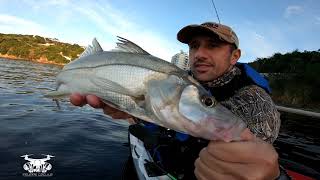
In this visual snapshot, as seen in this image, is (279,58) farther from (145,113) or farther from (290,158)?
(145,113)

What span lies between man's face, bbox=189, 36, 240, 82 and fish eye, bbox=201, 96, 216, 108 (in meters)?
2.39

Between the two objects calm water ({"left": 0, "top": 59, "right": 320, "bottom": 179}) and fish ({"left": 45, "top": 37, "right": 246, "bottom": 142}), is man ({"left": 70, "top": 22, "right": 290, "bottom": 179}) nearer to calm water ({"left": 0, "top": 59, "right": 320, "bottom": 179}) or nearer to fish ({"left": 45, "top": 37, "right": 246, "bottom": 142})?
fish ({"left": 45, "top": 37, "right": 246, "bottom": 142})

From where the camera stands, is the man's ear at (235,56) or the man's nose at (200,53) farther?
the man's ear at (235,56)

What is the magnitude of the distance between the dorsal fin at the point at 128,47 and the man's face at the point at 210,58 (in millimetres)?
1920

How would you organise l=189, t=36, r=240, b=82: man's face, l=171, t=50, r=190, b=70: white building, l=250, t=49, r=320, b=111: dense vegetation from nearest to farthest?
l=189, t=36, r=240, b=82: man's face
l=171, t=50, r=190, b=70: white building
l=250, t=49, r=320, b=111: dense vegetation

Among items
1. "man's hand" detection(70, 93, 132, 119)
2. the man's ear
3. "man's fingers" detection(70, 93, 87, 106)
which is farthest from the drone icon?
the man's ear

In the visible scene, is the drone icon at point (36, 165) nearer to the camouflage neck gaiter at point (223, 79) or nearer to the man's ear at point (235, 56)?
the camouflage neck gaiter at point (223, 79)

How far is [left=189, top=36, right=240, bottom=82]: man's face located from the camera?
5.21 m

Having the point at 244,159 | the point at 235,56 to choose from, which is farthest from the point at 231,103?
the point at 244,159

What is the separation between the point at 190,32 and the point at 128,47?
1.98 metres

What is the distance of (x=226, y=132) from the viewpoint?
269 cm

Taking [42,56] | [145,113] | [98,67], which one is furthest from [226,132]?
[42,56]

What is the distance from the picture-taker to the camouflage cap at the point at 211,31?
4.96 m

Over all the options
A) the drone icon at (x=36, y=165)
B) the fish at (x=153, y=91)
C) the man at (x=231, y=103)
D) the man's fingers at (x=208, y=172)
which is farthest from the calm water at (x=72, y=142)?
the man's fingers at (x=208, y=172)
